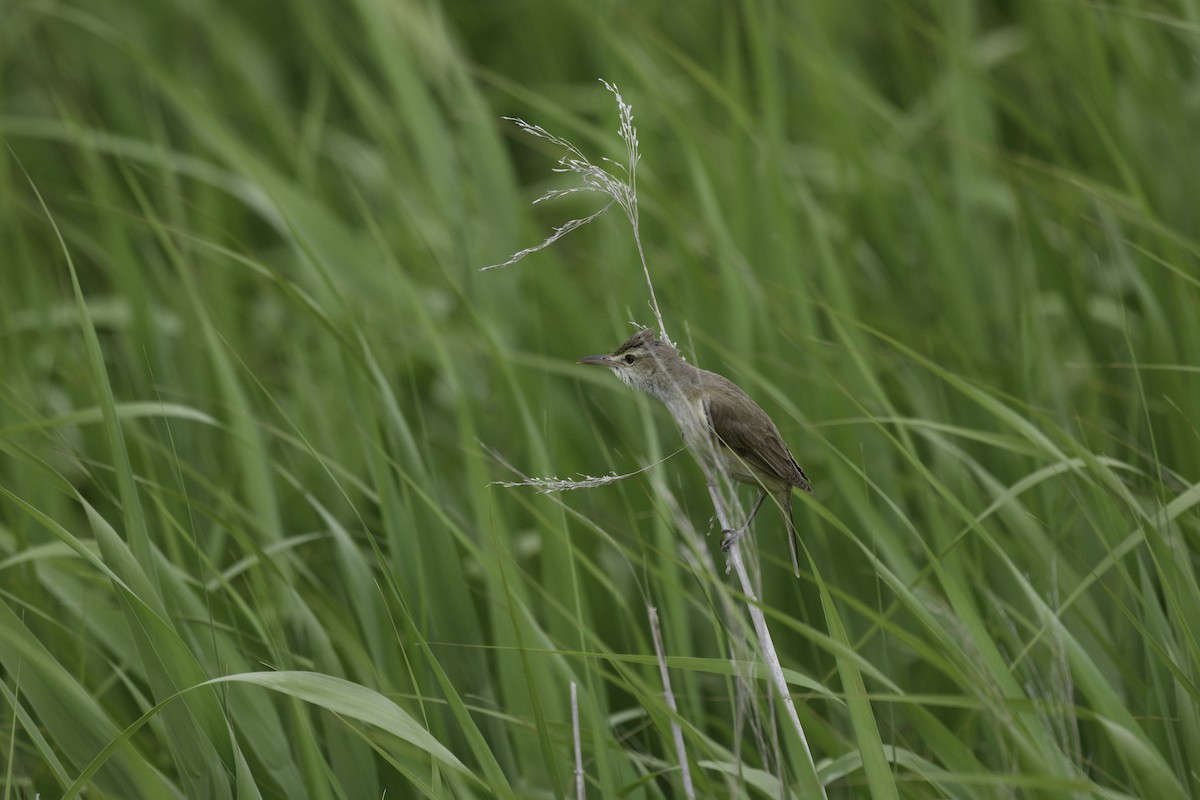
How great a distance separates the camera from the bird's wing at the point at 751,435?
224 cm

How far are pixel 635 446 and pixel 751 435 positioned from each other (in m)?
0.85

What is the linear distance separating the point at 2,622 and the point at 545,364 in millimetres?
1517

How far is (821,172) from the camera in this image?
4.46m

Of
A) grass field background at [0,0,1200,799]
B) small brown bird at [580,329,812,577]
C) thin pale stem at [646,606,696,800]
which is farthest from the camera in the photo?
small brown bird at [580,329,812,577]

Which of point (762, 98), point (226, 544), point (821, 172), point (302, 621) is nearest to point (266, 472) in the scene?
point (226, 544)

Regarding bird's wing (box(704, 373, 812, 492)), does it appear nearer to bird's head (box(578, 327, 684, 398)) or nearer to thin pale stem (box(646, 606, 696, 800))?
bird's head (box(578, 327, 684, 398))

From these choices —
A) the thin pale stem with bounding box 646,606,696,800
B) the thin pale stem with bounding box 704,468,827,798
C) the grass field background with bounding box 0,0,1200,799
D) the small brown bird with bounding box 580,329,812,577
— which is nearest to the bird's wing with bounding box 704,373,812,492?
the small brown bird with bounding box 580,329,812,577

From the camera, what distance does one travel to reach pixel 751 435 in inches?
88.7

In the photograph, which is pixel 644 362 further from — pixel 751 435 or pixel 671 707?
pixel 671 707

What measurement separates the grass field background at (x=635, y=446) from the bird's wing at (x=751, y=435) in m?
0.15

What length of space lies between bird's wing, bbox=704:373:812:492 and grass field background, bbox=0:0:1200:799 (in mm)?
152

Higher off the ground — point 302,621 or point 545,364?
point 545,364

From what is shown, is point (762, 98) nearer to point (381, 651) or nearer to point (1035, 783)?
point (381, 651)

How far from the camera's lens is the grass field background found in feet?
6.72
